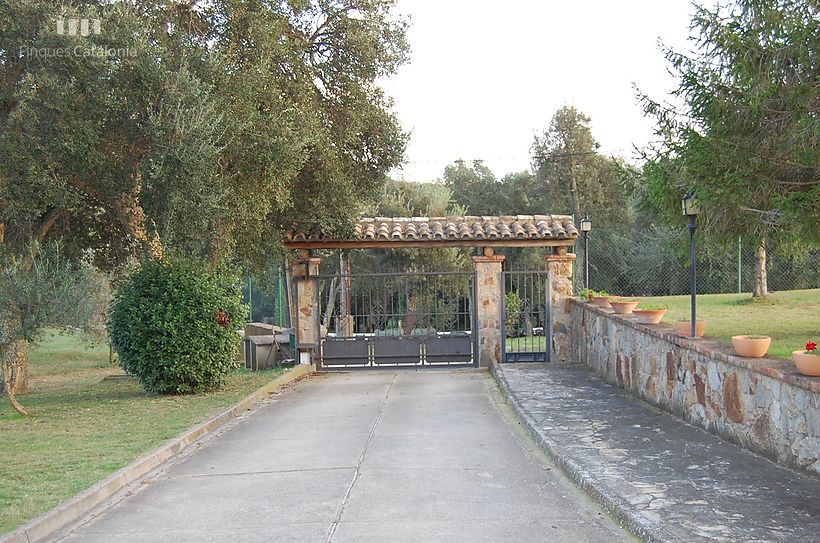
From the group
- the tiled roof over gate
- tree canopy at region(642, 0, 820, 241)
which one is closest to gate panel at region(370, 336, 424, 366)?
the tiled roof over gate

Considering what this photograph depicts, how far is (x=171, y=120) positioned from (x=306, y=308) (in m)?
7.41

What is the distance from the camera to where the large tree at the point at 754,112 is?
643 cm

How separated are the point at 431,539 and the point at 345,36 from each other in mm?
11839

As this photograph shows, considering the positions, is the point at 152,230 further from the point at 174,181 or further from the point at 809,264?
the point at 809,264

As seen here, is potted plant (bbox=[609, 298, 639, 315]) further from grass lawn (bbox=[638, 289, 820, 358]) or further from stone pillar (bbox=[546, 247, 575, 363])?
stone pillar (bbox=[546, 247, 575, 363])

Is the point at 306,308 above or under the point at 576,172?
under

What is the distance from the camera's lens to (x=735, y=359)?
25.5ft

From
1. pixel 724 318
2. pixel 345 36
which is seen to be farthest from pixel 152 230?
pixel 724 318

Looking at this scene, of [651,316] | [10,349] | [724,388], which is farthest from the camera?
[651,316]

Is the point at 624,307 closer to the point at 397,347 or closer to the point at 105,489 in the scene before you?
the point at 397,347

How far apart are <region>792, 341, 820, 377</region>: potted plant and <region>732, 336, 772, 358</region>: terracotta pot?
3.52ft

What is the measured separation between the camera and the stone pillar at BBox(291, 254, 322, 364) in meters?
18.0

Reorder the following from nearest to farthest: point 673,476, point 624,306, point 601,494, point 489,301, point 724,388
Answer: point 601,494
point 673,476
point 724,388
point 624,306
point 489,301

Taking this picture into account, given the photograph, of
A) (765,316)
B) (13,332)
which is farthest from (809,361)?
(765,316)
